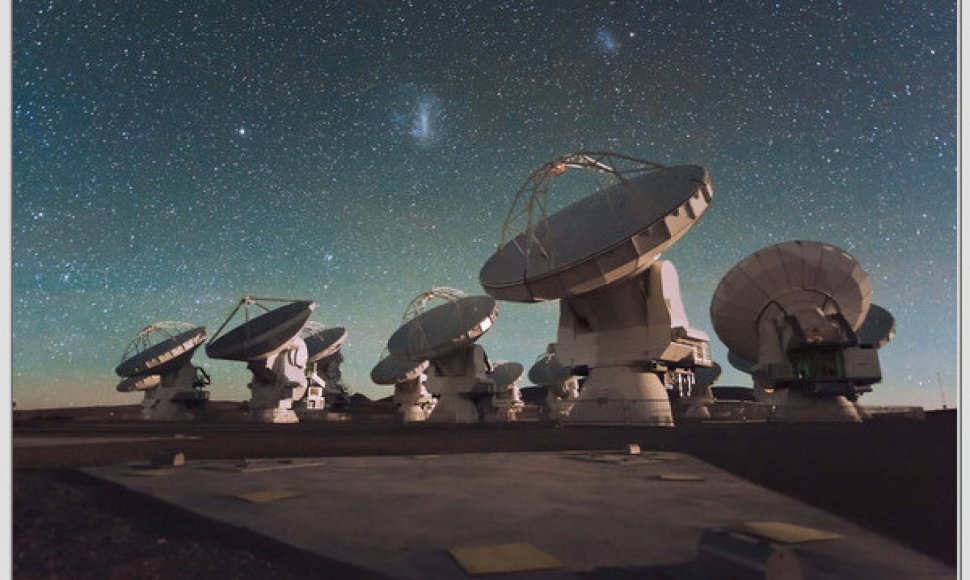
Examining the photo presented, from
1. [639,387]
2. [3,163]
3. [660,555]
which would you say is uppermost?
[3,163]

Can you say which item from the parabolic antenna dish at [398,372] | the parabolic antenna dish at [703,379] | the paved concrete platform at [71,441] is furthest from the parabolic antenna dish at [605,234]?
the parabolic antenna dish at [703,379]

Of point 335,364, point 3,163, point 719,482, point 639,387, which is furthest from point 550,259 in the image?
point 335,364

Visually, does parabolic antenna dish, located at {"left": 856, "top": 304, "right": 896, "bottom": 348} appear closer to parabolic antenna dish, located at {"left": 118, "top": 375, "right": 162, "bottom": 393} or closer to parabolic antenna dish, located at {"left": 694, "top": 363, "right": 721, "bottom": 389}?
parabolic antenna dish, located at {"left": 694, "top": 363, "right": 721, "bottom": 389}

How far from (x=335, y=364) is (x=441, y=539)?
224ft

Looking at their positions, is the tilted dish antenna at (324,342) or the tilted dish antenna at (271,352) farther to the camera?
the tilted dish antenna at (324,342)

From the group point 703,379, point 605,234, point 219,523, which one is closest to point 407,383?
point 703,379

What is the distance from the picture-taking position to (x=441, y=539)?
19.4 ft

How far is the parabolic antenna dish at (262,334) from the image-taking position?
129ft

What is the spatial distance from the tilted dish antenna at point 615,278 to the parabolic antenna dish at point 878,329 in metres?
29.3

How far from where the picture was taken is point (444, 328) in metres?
41.7

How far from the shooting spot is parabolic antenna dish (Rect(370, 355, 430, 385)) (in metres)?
52.9

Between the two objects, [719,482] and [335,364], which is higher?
[335,364]

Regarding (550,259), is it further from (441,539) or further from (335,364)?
(335,364)

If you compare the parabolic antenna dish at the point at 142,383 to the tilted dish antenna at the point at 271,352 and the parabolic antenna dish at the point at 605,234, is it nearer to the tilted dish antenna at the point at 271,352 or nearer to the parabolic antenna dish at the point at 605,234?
the tilted dish antenna at the point at 271,352
